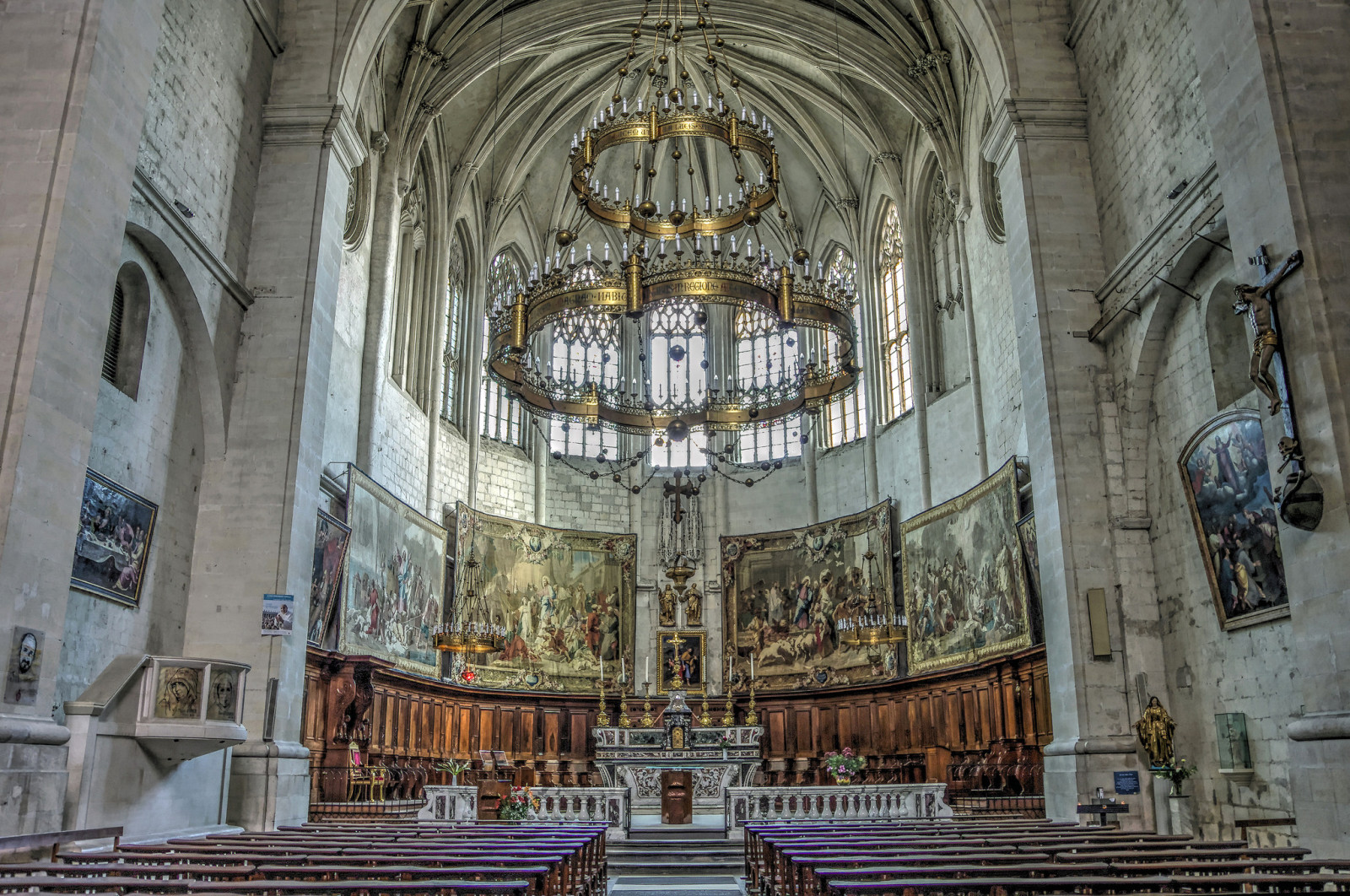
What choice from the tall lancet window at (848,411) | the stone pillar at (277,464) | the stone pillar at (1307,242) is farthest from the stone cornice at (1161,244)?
the tall lancet window at (848,411)

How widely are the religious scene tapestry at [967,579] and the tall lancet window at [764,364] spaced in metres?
5.93

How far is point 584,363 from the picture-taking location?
2812cm

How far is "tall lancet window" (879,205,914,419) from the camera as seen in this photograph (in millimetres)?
24062

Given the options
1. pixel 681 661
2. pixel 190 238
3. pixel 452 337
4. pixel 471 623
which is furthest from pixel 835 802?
pixel 452 337

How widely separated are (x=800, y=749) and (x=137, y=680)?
1594 cm

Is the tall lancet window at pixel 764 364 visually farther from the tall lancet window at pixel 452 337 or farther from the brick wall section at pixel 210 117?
the brick wall section at pixel 210 117

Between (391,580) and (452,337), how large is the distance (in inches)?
296

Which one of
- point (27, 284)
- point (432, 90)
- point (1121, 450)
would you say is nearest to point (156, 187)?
point (27, 284)

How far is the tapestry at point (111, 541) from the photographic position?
10.7m

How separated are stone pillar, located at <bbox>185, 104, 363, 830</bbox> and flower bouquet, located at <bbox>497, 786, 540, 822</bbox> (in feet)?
9.32

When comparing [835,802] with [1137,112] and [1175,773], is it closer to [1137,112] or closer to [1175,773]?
[1175,773]

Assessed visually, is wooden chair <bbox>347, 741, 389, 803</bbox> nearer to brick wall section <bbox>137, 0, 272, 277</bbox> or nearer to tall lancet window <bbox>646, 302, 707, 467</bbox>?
brick wall section <bbox>137, 0, 272, 277</bbox>

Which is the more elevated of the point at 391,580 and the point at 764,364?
the point at 764,364

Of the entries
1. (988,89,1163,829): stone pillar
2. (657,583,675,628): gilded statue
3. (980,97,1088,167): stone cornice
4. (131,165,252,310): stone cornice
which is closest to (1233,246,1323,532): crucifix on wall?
(988,89,1163,829): stone pillar
